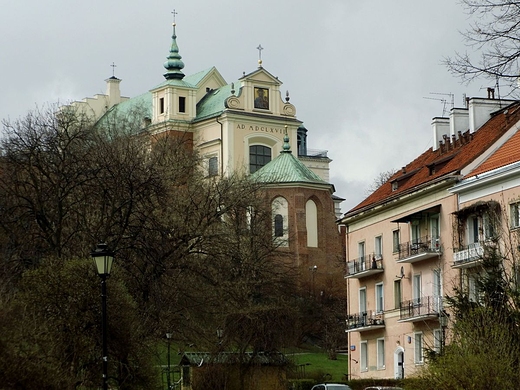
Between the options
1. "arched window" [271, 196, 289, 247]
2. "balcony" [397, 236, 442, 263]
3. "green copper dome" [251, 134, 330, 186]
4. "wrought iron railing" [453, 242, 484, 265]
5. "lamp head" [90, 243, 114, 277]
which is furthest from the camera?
"green copper dome" [251, 134, 330, 186]

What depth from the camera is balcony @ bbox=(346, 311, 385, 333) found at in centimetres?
5888

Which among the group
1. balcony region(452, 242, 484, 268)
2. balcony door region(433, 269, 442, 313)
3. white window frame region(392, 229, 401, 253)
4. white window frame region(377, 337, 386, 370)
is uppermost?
white window frame region(392, 229, 401, 253)

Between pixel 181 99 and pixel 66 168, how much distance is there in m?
70.9

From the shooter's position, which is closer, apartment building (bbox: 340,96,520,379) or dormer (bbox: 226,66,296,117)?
apartment building (bbox: 340,96,520,379)

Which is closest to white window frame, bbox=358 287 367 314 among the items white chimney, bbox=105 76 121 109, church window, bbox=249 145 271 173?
church window, bbox=249 145 271 173

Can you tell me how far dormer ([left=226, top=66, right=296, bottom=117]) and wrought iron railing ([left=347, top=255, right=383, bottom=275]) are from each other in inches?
2019

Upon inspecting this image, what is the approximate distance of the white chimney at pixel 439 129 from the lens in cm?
5922

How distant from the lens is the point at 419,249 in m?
54.3

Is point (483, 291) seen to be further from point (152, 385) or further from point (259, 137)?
point (259, 137)

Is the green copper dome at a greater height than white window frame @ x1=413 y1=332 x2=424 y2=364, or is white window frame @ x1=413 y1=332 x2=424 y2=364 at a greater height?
the green copper dome

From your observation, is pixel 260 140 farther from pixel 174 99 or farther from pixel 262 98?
pixel 174 99

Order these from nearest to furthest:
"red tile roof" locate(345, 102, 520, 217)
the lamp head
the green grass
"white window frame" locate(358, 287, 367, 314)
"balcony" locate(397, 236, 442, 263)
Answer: the lamp head < "red tile roof" locate(345, 102, 520, 217) < "balcony" locate(397, 236, 442, 263) < "white window frame" locate(358, 287, 367, 314) < the green grass

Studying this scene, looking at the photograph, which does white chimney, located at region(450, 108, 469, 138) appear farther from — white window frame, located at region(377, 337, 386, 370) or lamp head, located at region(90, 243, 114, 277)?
lamp head, located at region(90, 243, 114, 277)

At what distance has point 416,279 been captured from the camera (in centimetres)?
5562
